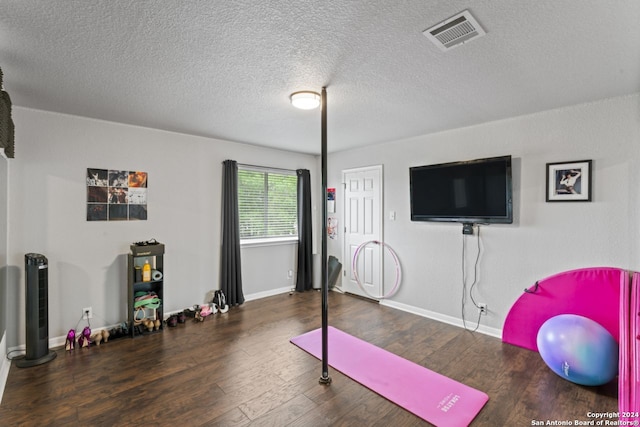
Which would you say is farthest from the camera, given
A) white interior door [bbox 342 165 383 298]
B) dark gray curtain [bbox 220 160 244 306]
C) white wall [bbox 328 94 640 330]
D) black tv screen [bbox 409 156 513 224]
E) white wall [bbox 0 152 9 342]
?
white interior door [bbox 342 165 383 298]

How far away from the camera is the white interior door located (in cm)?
470

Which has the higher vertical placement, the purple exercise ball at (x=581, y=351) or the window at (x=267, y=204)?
the window at (x=267, y=204)

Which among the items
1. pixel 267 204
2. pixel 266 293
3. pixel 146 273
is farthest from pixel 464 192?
pixel 146 273

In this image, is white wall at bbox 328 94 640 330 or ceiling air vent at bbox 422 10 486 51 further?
white wall at bbox 328 94 640 330

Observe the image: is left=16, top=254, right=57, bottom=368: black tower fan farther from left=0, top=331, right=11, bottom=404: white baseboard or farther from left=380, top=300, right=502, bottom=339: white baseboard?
left=380, top=300, right=502, bottom=339: white baseboard

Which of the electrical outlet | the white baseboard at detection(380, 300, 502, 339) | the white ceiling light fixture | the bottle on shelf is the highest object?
the white ceiling light fixture

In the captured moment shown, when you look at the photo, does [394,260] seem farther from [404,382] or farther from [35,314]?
[35,314]

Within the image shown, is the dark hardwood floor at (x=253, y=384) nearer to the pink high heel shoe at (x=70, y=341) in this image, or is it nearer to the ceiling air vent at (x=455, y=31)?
the pink high heel shoe at (x=70, y=341)

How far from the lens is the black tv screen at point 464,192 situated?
3314 mm

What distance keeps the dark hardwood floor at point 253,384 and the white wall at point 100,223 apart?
0.57 meters

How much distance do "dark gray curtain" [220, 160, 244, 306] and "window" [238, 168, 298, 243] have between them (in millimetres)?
255

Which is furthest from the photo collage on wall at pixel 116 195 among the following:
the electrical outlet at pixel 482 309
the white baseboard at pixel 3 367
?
the electrical outlet at pixel 482 309

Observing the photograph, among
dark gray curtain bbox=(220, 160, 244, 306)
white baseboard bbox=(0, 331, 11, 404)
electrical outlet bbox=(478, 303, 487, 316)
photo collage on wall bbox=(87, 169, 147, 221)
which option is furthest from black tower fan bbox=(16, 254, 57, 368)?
electrical outlet bbox=(478, 303, 487, 316)

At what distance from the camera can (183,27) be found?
1722 mm
